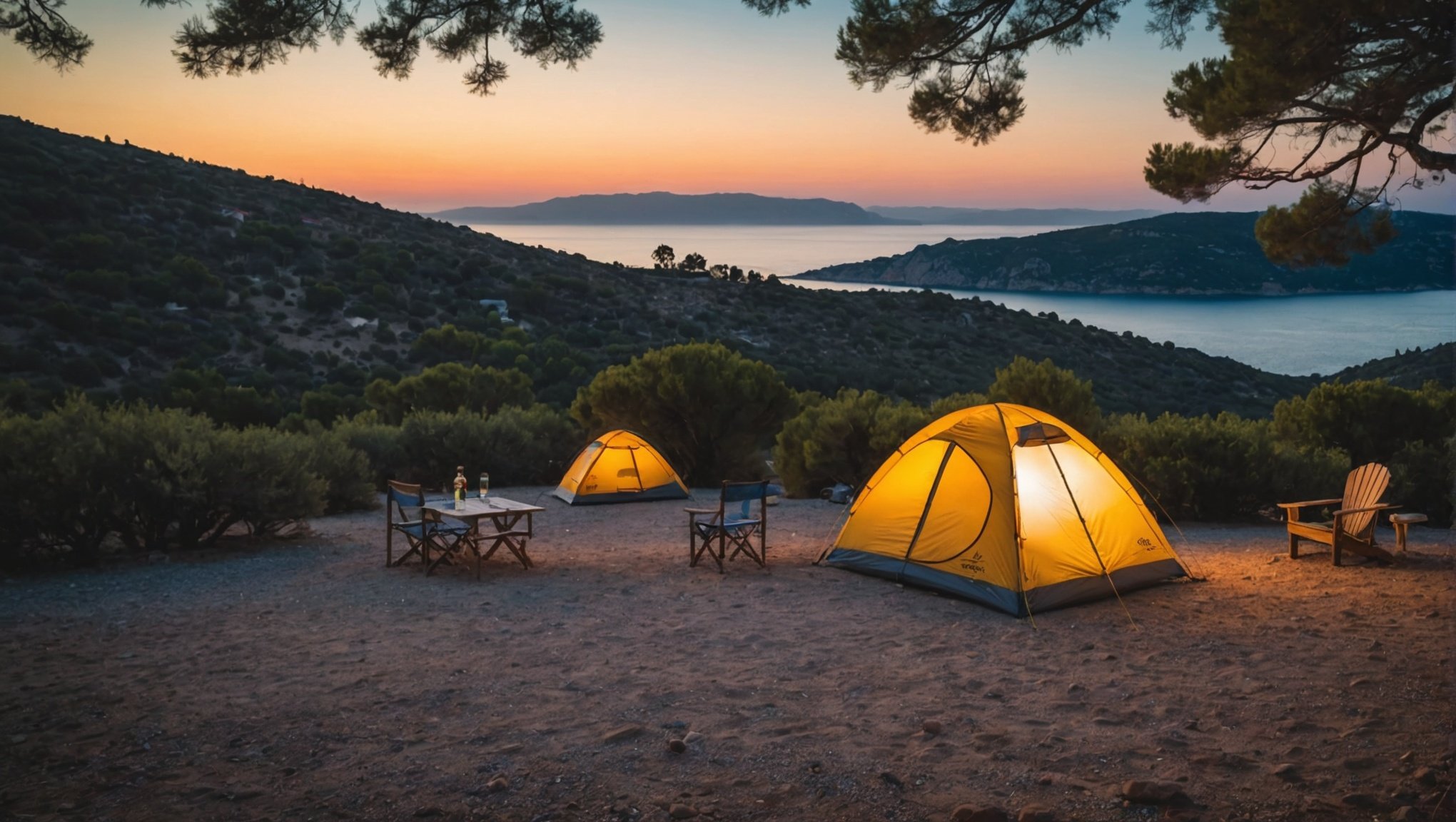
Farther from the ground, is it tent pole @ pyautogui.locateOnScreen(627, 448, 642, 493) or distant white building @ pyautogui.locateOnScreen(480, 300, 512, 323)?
distant white building @ pyautogui.locateOnScreen(480, 300, 512, 323)

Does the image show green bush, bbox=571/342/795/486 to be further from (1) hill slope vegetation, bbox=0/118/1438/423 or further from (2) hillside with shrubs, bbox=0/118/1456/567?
(1) hill slope vegetation, bbox=0/118/1438/423

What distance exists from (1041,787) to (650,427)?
11.6 metres

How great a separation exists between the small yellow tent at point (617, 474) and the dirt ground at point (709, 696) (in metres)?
4.38

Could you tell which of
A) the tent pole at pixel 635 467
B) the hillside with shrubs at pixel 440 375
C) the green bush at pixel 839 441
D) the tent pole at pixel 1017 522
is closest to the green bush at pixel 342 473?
the hillside with shrubs at pixel 440 375

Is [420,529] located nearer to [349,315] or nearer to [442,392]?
[442,392]

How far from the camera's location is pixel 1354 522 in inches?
318

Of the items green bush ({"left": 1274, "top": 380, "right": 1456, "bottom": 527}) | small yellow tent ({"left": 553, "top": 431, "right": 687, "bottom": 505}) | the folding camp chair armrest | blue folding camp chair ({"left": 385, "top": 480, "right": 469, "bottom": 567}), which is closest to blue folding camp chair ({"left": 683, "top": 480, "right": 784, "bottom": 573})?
blue folding camp chair ({"left": 385, "top": 480, "right": 469, "bottom": 567})

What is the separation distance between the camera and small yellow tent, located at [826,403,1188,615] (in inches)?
279

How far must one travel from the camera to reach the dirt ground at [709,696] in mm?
3738

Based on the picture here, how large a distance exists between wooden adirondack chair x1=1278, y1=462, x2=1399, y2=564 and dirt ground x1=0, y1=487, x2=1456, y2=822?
0.19 m

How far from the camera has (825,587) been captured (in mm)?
7680

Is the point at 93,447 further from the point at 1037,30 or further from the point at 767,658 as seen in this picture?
the point at 1037,30

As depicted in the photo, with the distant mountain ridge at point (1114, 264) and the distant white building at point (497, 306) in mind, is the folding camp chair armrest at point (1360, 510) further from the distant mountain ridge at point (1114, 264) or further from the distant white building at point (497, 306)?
the distant mountain ridge at point (1114, 264)

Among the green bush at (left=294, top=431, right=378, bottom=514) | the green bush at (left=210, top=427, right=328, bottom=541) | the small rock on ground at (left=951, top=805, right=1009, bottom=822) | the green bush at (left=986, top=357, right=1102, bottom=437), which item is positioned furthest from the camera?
the green bush at (left=986, top=357, right=1102, bottom=437)
